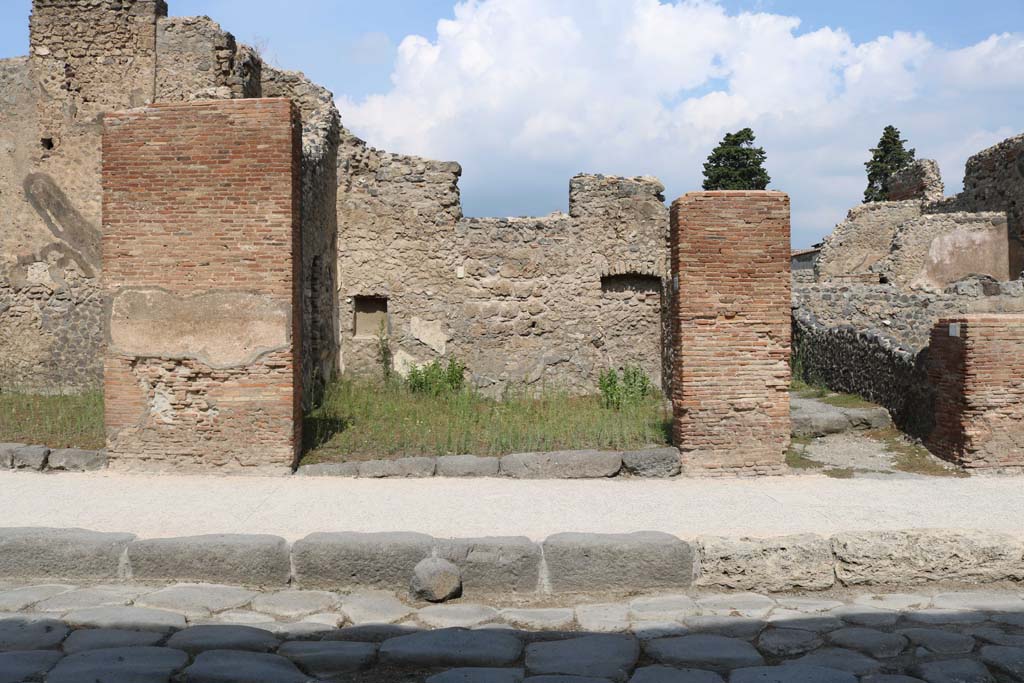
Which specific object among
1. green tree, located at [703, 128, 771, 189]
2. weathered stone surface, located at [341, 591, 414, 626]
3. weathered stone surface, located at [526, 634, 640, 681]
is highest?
green tree, located at [703, 128, 771, 189]

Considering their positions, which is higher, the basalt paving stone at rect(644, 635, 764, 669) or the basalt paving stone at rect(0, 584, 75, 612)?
the basalt paving stone at rect(0, 584, 75, 612)

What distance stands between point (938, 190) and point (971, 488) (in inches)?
704

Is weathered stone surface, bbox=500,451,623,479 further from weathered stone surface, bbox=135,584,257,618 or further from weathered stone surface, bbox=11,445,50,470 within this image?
weathered stone surface, bbox=11,445,50,470

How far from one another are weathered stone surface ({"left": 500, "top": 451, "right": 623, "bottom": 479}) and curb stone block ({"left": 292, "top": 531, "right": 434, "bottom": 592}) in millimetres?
2326

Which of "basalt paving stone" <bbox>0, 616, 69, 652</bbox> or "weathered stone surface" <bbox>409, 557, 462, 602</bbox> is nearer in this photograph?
"basalt paving stone" <bbox>0, 616, 69, 652</bbox>

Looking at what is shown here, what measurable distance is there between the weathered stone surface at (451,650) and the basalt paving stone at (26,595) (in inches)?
81.4

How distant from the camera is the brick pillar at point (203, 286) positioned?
22.7ft

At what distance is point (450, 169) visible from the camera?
1205cm

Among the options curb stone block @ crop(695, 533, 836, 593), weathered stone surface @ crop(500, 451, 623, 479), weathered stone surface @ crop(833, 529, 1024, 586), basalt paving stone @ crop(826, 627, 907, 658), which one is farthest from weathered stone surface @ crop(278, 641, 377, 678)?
weathered stone surface @ crop(500, 451, 623, 479)

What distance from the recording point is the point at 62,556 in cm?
482

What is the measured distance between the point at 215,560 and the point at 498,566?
64.2 inches

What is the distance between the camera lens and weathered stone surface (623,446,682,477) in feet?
23.2

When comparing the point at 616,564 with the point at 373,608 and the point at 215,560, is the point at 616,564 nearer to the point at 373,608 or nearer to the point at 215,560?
the point at 373,608

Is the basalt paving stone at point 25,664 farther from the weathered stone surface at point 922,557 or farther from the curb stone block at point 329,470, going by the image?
the weathered stone surface at point 922,557
